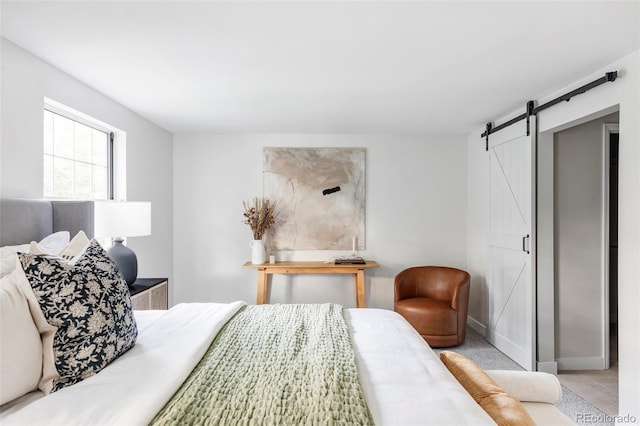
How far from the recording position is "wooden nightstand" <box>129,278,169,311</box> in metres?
2.65

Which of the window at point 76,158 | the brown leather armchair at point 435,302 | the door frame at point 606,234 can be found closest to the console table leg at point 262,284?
the brown leather armchair at point 435,302

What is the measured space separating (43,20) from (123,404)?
1959 mm

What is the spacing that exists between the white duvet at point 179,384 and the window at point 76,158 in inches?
62.6

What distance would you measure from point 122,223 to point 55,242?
62cm

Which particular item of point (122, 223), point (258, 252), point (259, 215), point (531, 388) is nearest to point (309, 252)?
point (258, 252)

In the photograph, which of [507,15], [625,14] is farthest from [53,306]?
[625,14]

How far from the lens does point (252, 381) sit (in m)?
1.26

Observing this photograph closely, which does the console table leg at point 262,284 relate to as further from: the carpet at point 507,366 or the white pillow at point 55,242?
the white pillow at point 55,242

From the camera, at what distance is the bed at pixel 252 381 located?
106 centimetres

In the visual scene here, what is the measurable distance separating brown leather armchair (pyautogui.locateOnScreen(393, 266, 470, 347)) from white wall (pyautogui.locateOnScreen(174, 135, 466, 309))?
0.40 m

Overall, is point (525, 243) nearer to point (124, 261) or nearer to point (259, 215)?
point (259, 215)

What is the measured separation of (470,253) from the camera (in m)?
4.69

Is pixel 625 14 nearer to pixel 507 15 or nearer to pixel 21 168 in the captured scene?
pixel 507 15

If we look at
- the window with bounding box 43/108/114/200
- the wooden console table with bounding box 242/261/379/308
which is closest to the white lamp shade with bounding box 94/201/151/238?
the window with bounding box 43/108/114/200
